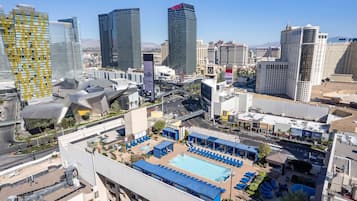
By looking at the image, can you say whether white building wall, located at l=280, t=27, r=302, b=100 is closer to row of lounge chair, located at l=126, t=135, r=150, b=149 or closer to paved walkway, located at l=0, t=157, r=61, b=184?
row of lounge chair, located at l=126, t=135, r=150, b=149

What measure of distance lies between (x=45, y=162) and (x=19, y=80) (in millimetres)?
30923

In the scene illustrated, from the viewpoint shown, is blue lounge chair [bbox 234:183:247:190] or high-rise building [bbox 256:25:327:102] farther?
high-rise building [bbox 256:25:327:102]

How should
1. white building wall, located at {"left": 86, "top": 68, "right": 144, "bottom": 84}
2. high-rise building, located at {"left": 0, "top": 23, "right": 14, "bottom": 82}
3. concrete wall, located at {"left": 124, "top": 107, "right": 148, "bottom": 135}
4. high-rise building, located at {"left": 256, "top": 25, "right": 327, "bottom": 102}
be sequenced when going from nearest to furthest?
concrete wall, located at {"left": 124, "top": 107, "right": 148, "bottom": 135} → high-rise building, located at {"left": 256, "top": 25, "right": 327, "bottom": 102} → high-rise building, located at {"left": 0, "top": 23, "right": 14, "bottom": 82} → white building wall, located at {"left": 86, "top": 68, "right": 144, "bottom": 84}

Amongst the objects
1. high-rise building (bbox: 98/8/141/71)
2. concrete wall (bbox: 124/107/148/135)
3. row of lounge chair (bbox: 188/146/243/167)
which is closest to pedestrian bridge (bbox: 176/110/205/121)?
concrete wall (bbox: 124/107/148/135)

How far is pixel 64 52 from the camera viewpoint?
254ft

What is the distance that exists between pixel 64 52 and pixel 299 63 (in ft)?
261

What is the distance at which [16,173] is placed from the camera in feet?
78.0

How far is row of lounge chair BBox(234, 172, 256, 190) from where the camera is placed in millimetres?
19906

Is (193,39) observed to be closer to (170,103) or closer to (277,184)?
(170,103)

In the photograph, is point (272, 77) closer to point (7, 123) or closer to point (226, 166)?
point (226, 166)

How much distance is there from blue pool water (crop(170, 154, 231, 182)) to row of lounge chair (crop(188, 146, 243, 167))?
116 cm

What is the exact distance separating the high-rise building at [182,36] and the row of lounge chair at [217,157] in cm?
7364

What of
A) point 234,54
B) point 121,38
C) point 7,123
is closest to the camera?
point 7,123

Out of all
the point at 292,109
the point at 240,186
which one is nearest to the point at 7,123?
the point at 240,186
